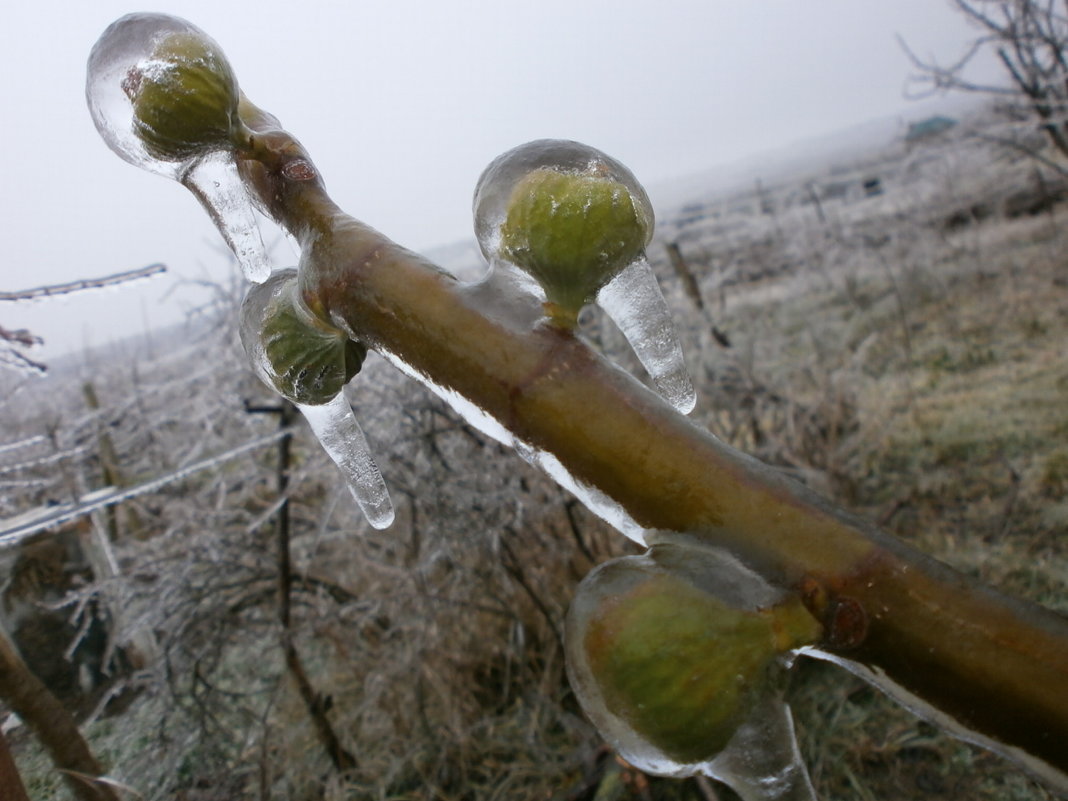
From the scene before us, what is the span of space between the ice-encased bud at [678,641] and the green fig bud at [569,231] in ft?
0.38

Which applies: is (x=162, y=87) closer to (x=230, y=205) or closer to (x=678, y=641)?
(x=230, y=205)

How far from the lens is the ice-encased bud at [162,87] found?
1.13 ft

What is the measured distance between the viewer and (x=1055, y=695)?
233 mm

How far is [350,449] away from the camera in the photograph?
1.77 feet

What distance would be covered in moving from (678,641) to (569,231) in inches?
7.1

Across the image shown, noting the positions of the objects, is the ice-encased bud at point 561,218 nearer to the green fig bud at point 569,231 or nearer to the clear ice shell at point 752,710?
the green fig bud at point 569,231

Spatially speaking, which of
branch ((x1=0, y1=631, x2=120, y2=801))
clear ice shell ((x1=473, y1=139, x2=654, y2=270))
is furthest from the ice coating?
branch ((x1=0, y1=631, x2=120, y2=801))

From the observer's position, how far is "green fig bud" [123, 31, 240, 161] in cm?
34

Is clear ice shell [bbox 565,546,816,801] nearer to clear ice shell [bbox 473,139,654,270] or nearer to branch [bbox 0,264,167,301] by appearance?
clear ice shell [bbox 473,139,654,270]

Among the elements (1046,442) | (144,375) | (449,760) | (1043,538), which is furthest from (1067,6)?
(144,375)

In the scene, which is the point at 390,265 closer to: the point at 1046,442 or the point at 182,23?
the point at 182,23

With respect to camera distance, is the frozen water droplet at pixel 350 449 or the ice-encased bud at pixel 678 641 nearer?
the ice-encased bud at pixel 678 641

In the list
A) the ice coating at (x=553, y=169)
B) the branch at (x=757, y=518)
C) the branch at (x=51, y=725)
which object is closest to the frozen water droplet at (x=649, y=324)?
the ice coating at (x=553, y=169)

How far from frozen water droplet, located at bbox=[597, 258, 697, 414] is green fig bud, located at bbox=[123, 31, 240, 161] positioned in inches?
8.7
